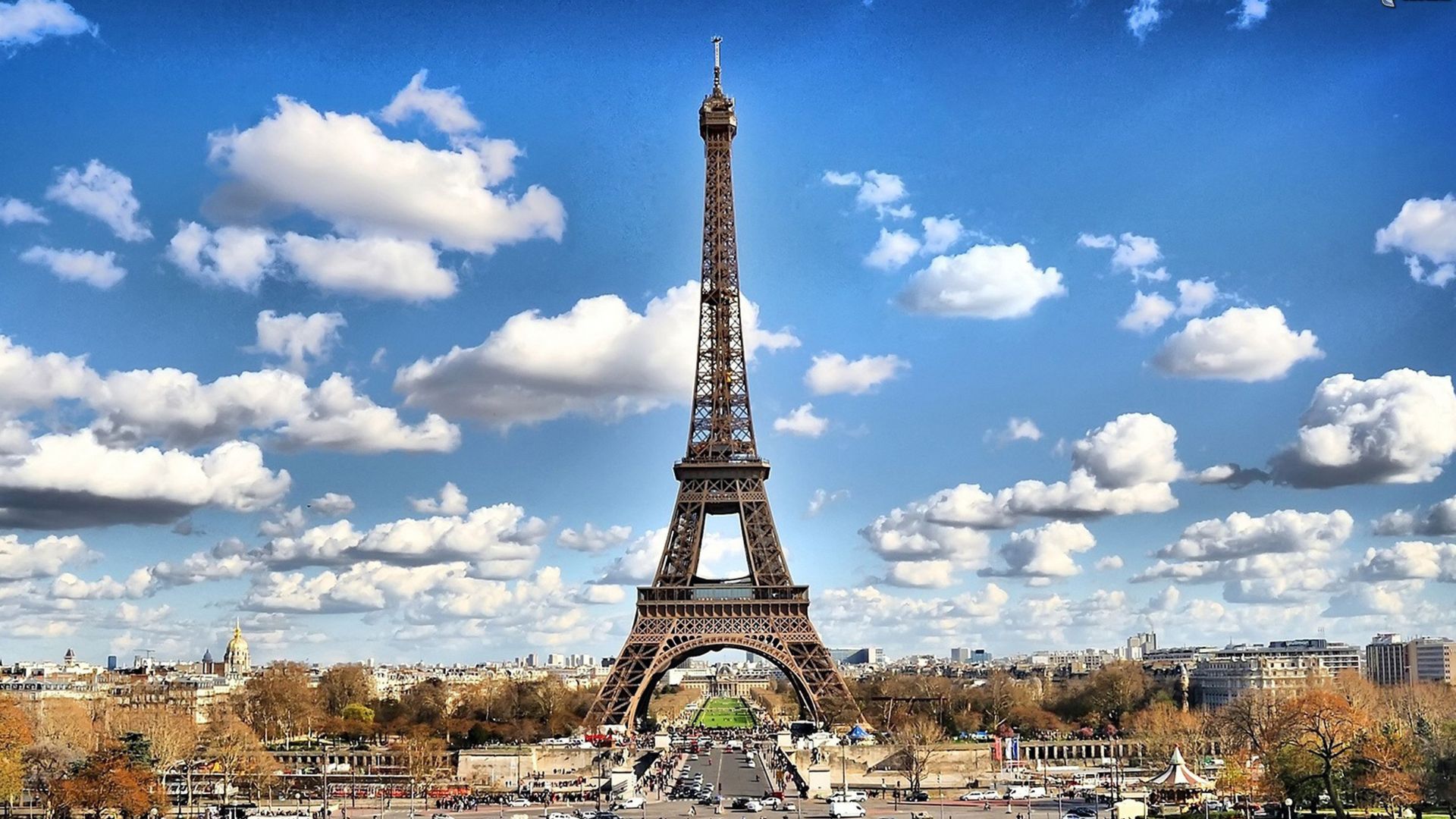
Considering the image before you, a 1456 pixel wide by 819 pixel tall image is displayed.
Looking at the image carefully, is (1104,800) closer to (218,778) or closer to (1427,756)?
(1427,756)

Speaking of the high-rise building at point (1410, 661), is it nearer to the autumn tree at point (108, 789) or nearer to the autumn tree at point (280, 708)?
the autumn tree at point (280, 708)

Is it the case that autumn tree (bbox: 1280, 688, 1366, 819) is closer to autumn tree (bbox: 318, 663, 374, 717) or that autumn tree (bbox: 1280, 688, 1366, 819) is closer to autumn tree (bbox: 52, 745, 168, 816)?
autumn tree (bbox: 52, 745, 168, 816)

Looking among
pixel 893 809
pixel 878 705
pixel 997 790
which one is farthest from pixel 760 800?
pixel 878 705

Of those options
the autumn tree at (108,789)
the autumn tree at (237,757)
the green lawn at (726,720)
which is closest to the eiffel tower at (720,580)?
the autumn tree at (237,757)

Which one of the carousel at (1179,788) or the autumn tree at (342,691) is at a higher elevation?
the autumn tree at (342,691)

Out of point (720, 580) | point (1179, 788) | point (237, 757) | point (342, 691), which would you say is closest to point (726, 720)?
point (342, 691)
